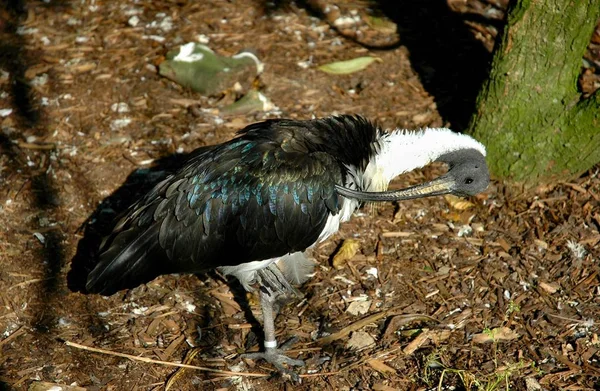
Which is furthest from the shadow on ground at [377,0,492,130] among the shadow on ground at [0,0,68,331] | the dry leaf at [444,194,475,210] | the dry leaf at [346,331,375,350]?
the shadow on ground at [0,0,68,331]

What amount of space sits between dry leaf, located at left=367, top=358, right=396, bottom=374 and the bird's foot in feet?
1.78

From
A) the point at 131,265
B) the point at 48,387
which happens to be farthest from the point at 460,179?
the point at 48,387

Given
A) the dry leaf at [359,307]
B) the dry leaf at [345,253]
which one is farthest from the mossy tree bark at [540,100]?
the dry leaf at [359,307]

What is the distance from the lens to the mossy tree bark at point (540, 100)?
20.0 feet

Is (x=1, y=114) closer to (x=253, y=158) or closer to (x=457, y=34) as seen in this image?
(x=253, y=158)

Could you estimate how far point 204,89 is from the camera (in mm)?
7586

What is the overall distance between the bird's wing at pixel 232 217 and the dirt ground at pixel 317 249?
0.67 metres

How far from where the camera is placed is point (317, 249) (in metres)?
6.39

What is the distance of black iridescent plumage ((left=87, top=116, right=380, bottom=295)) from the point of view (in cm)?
521

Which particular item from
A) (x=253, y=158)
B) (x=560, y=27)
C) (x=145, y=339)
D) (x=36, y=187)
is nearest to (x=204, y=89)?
(x=36, y=187)

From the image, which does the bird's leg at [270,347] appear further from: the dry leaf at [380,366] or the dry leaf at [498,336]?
the dry leaf at [498,336]

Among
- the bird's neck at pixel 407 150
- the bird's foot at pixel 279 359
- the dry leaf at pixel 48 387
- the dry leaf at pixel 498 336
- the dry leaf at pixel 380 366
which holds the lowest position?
the dry leaf at pixel 48 387

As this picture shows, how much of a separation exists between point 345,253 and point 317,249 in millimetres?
286

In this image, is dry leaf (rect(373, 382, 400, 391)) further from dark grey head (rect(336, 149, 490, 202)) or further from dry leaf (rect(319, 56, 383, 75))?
dry leaf (rect(319, 56, 383, 75))
